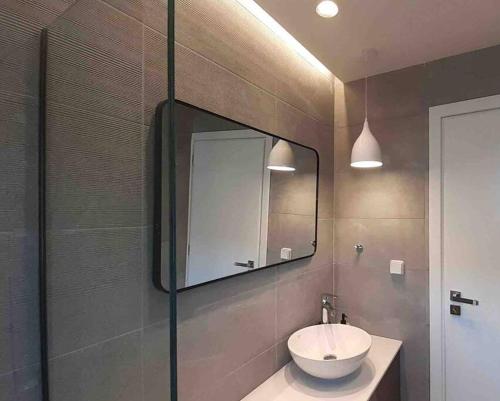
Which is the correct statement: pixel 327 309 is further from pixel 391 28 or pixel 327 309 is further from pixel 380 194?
pixel 391 28

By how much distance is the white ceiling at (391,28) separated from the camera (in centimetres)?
141

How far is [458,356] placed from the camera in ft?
6.07

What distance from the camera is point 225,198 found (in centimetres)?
131

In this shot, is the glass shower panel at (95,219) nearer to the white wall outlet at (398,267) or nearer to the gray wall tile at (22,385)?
the gray wall tile at (22,385)

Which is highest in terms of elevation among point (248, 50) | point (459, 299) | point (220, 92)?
point (248, 50)

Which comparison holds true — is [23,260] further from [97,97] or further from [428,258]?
[428,258]

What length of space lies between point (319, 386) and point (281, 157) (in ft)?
3.73

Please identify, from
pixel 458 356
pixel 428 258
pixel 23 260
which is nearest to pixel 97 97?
pixel 23 260

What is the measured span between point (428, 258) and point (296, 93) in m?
1.28

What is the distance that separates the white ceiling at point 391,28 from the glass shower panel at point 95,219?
0.88 meters

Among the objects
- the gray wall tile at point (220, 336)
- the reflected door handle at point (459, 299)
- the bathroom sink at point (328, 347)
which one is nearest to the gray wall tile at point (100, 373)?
the gray wall tile at point (220, 336)

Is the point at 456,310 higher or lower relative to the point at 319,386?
higher

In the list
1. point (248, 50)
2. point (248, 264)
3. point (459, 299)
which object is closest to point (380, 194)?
point (459, 299)

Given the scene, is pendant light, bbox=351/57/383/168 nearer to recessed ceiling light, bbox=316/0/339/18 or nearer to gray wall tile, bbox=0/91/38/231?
recessed ceiling light, bbox=316/0/339/18
